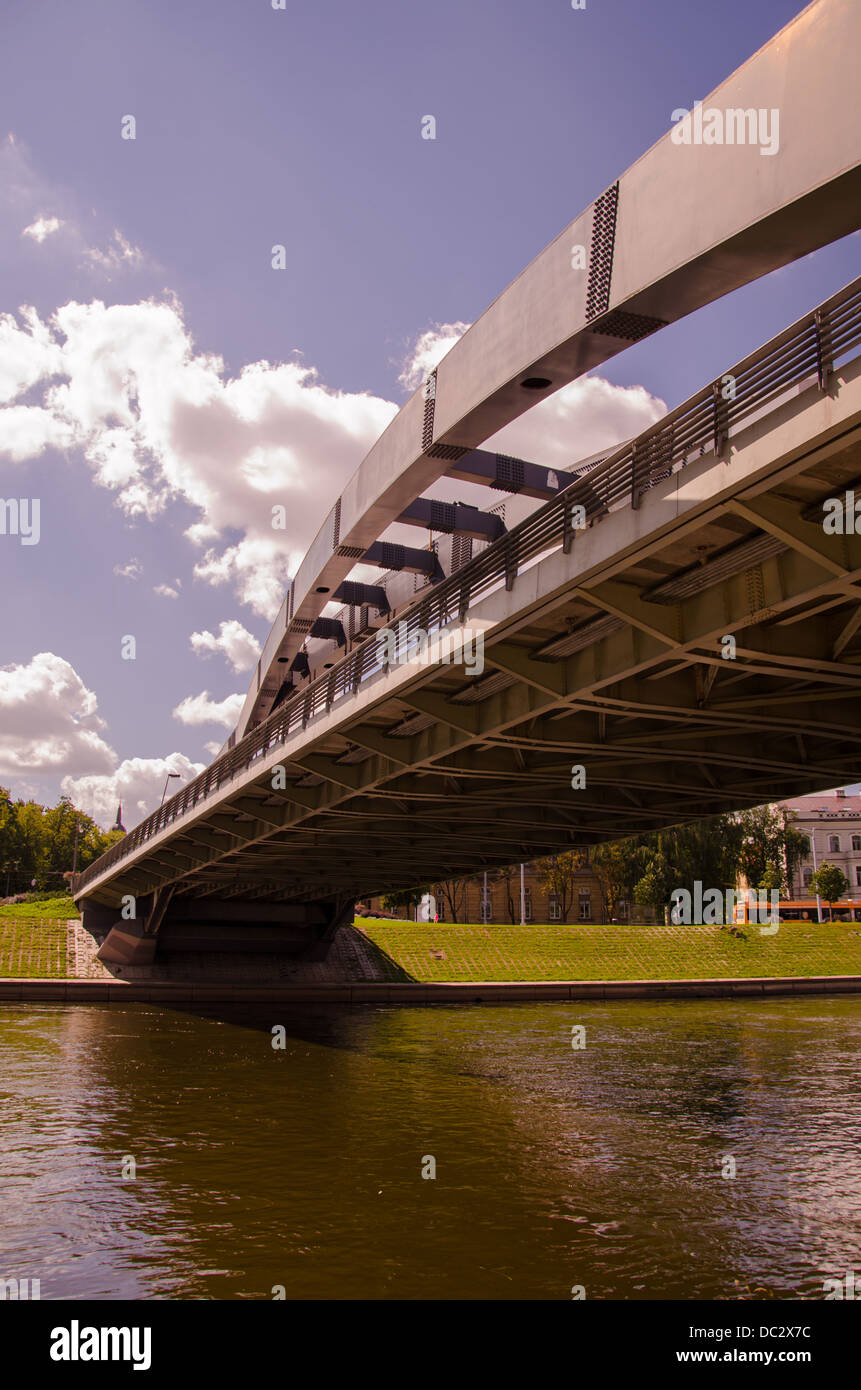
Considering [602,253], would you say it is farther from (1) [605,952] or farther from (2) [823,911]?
(2) [823,911]

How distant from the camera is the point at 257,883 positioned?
3841 cm

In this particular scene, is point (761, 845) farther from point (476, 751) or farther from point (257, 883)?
point (476, 751)

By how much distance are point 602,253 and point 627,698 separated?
21.1 ft

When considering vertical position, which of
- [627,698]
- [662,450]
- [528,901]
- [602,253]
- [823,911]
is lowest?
[823,911]

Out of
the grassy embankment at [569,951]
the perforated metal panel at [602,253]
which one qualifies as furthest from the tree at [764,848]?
the perforated metal panel at [602,253]

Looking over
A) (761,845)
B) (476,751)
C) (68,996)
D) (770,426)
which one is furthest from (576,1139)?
(761,845)

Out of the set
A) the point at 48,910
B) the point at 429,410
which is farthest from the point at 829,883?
the point at 429,410

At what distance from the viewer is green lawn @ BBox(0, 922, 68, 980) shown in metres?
41.5

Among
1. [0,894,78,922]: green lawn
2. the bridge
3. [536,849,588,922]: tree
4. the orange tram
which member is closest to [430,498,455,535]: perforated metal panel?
the bridge

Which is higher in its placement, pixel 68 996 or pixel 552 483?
pixel 552 483

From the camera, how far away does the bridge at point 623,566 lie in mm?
8156

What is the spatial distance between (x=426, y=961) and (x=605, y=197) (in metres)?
41.1

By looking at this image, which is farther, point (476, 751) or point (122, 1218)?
point (476, 751)

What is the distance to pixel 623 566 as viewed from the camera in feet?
34.9
